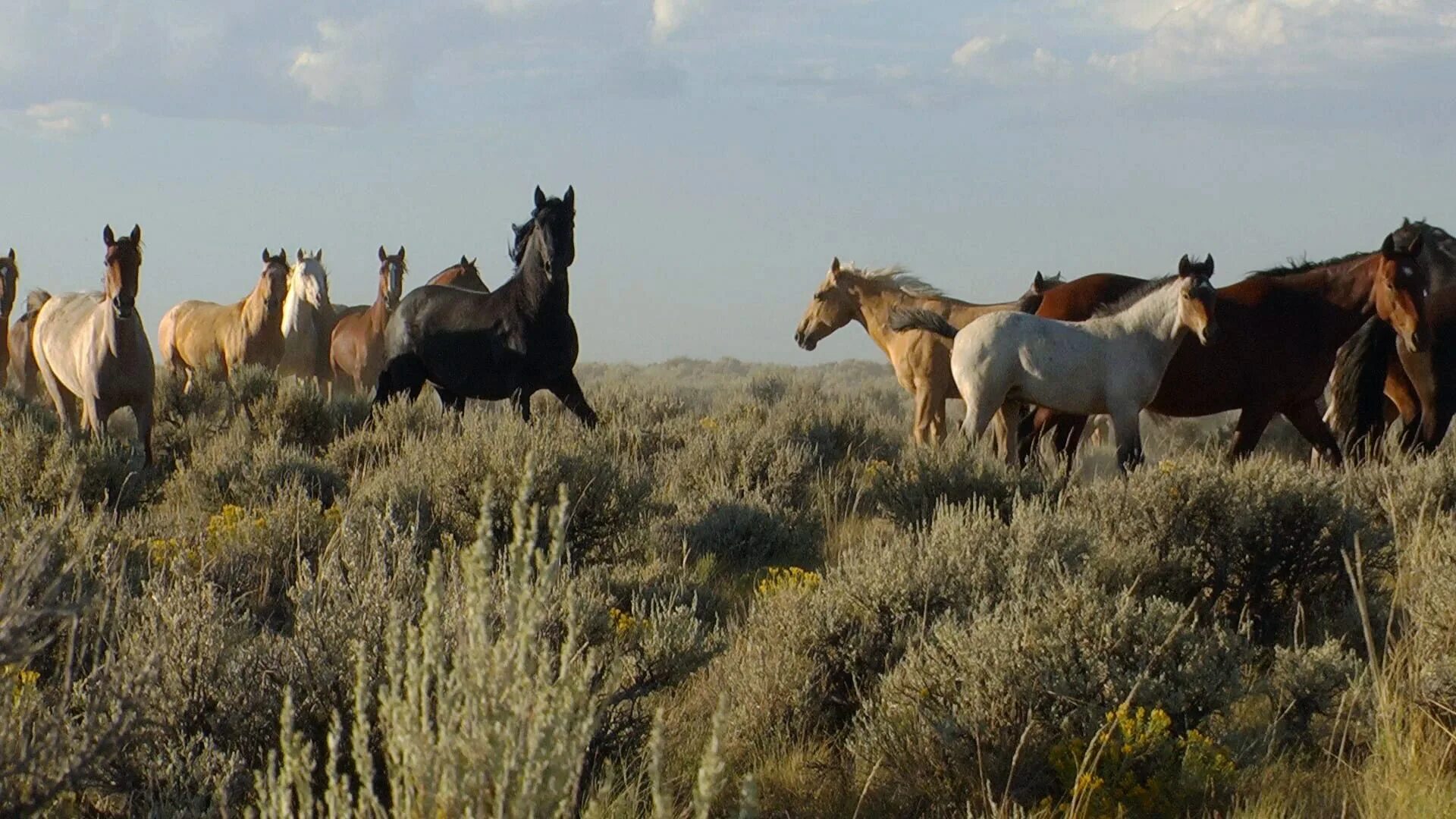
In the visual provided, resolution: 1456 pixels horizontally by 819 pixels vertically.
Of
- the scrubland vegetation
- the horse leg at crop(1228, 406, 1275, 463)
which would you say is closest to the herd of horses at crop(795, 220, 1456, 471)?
the horse leg at crop(1228, 406, 1275, 463)

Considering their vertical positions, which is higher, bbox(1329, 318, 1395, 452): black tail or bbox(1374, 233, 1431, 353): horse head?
bbox(1374, 233, 1431, 353): horse head

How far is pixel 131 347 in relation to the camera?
11.9 m

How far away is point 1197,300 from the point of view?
10.0 metres

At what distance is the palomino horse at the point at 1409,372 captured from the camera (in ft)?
36.3

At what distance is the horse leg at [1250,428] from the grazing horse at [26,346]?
15.7 m

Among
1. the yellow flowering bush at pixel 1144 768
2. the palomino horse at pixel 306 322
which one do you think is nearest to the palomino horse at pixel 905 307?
the palomino horse at pixel 306 322

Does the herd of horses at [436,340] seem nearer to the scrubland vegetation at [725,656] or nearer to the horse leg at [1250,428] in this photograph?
the scrubland vegetation at [725,656]

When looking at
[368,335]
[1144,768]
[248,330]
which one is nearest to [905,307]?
[368,335]

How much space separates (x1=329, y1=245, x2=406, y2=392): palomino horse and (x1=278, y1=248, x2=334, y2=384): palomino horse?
20 cm

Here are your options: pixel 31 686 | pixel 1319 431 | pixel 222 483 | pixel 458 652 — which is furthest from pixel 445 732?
pixel 1319 431

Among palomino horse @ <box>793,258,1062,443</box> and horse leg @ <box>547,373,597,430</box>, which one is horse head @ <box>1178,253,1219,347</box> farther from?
horse leg @ <box>547,373,597,430</box>

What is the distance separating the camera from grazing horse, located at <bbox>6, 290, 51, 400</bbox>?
784 inches

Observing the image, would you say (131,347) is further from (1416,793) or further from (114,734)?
(1416,793)

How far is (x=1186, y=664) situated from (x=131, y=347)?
980 centimetres
